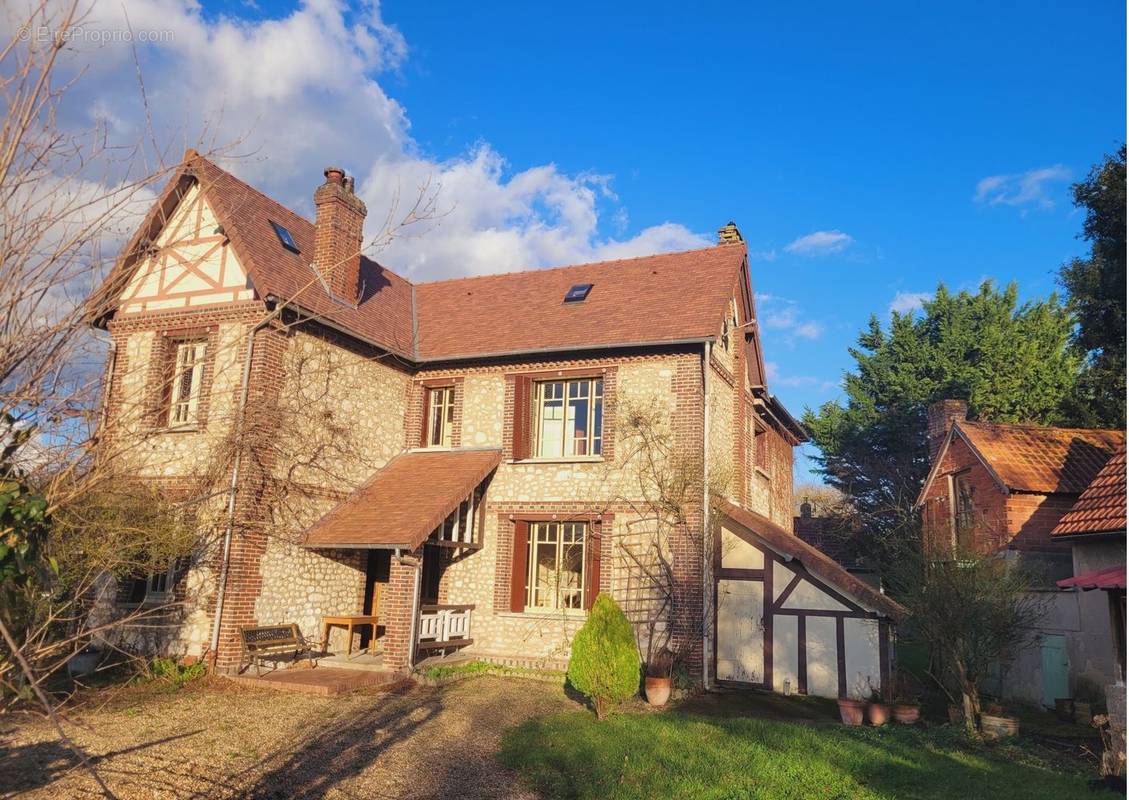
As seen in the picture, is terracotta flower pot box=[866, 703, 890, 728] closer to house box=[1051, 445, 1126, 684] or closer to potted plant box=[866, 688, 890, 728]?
potted plant box=[866, 688, 890, 728]

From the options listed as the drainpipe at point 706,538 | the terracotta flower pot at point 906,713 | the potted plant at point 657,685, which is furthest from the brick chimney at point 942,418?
the potted plant at point 657,685

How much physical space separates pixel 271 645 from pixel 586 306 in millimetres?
9016

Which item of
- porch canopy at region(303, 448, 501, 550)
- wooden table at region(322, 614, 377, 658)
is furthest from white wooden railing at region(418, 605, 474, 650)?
porch canopy at region(303, 448, 501, 550)

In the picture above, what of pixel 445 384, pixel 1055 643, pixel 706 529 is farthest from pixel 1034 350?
pixel 445 384

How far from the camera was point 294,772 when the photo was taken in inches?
308

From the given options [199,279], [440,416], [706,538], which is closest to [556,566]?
[706,538]

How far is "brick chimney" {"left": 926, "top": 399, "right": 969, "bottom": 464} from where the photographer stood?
70.0 ft

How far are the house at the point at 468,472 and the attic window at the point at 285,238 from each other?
4.2 inches

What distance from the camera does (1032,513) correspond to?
1647cm

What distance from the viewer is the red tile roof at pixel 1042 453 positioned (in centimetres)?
1664

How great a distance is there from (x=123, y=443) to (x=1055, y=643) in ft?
51.2

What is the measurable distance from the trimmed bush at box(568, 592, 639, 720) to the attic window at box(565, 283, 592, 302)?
26.1 feet

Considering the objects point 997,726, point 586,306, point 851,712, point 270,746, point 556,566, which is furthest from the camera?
point 586,306

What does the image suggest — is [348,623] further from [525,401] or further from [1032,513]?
[1032,513]
